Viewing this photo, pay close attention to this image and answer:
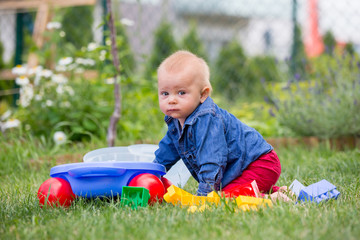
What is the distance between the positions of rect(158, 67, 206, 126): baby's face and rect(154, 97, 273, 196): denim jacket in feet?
0.16

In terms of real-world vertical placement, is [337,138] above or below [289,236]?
below

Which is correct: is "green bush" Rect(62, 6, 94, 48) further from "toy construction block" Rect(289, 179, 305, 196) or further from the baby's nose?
"toy construction block" Rect(289, 179, 305, 196)

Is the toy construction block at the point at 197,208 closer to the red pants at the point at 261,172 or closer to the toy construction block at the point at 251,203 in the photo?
the toy construction block at the point at 251,203

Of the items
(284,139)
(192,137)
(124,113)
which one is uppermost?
(192,137)

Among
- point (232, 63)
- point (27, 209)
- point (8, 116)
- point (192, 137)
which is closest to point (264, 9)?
point (232, 63)

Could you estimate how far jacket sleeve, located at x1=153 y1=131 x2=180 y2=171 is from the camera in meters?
2.10

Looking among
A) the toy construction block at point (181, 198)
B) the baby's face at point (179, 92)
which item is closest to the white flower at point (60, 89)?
the baby's face at point (179, 92)

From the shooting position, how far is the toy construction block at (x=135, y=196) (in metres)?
1.69

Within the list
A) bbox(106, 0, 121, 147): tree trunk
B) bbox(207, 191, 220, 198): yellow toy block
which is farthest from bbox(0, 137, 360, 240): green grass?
bbox(106, 0, 121, 147): tree trunk

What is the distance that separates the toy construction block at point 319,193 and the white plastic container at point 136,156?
69cm

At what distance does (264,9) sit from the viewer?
5.44 meters

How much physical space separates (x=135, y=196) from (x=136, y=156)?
2.31 ft

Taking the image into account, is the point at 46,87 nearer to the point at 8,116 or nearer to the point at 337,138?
the point at 8,116

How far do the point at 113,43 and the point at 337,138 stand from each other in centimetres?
207
